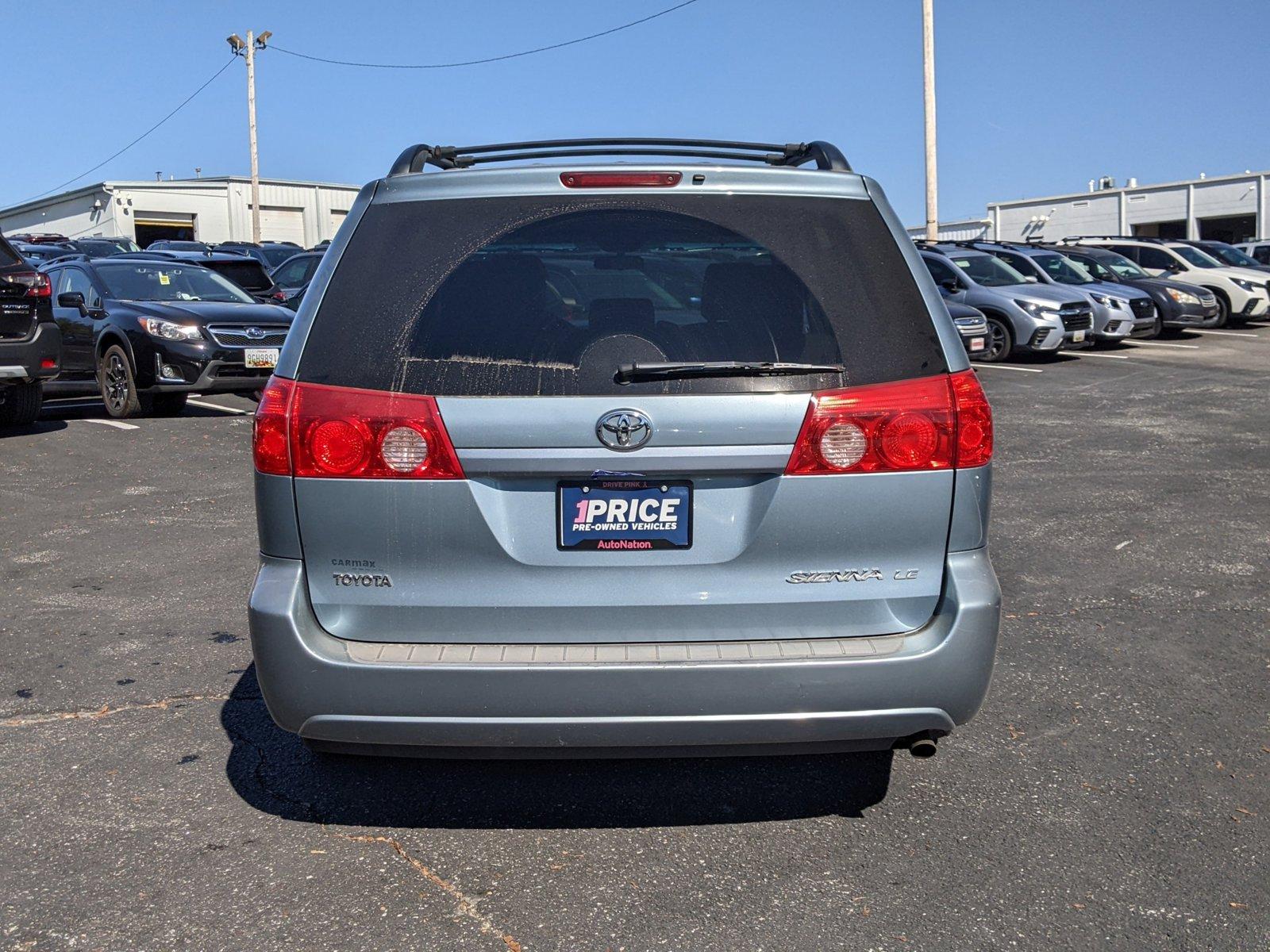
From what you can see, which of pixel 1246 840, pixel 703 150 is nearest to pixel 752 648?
pixel 1246 840

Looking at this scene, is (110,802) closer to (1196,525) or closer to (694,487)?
(694,487)

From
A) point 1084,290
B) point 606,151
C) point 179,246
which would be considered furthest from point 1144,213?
point 606,151

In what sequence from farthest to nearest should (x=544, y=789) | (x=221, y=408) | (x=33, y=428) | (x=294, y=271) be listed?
(x=294, y=271) → (x=221, y=408) → (x=33, y=428) → (x=544, y=789)

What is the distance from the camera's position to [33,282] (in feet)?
35.6

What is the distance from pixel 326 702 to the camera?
302cm

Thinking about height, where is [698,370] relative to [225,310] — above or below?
below

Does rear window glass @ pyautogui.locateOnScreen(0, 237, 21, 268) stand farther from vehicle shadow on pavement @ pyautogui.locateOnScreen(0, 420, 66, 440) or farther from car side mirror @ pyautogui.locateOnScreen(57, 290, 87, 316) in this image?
vehicle shadow on pavement @ pyautogui.locateOnScreen(0, 420, 66, 440)

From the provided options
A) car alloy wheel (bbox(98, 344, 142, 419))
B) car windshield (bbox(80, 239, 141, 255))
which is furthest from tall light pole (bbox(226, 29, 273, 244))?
car alloy wheel (bbox(98, 344, 142, 419))

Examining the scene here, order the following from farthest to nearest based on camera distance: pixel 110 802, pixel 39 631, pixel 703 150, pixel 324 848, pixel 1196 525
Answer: pixel 1196 525 → pixel 39 631 → pixel 703 150 → pixel 110 802 → pixel 324 848

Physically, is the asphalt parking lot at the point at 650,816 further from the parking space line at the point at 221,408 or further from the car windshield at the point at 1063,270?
the car windshield at the point at 1063,270

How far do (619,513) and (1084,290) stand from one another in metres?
18.8

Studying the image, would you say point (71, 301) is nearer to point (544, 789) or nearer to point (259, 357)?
point (259, 357)

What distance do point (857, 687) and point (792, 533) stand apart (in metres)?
0.40

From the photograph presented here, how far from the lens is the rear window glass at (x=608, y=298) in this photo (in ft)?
9.90
